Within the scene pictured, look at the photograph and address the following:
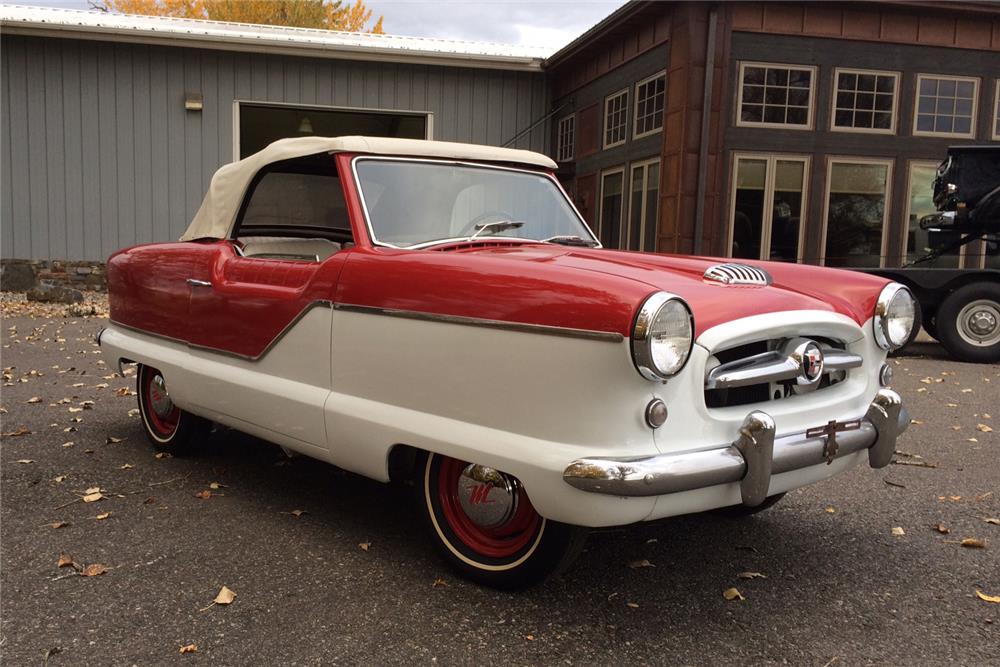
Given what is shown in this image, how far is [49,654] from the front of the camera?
233 centimetres

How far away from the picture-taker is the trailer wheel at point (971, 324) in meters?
8.30

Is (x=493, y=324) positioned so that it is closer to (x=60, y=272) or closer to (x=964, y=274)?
(x=964, y=274)

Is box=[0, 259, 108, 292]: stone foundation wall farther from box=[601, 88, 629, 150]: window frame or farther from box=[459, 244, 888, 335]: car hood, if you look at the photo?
box=[459, 244, 888, 335]: car hood

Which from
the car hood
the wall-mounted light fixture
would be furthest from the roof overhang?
the car hood

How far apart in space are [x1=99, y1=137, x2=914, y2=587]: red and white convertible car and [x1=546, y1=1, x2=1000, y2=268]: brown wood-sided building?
740cm

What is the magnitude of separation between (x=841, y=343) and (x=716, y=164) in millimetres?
8226

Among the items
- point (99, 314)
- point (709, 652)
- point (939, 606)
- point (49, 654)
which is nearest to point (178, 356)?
point (49, 654)

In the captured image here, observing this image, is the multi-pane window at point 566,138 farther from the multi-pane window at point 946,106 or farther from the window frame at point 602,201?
the multi-pane window at point 946,106

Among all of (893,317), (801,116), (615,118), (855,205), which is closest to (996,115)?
(855,205)

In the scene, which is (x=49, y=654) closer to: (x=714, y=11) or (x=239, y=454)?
(x=239, y=454)

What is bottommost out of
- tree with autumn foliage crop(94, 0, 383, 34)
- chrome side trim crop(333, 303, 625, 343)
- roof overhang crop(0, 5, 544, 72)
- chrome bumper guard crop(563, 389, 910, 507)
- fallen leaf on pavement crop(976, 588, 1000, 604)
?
fallen leaf on pavement crop(976, 588, 1000, 604)

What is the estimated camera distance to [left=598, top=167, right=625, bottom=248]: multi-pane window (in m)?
12.5

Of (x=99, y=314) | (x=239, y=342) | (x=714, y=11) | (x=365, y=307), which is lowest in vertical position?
(x=99, y=314)

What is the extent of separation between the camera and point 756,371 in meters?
2.51
